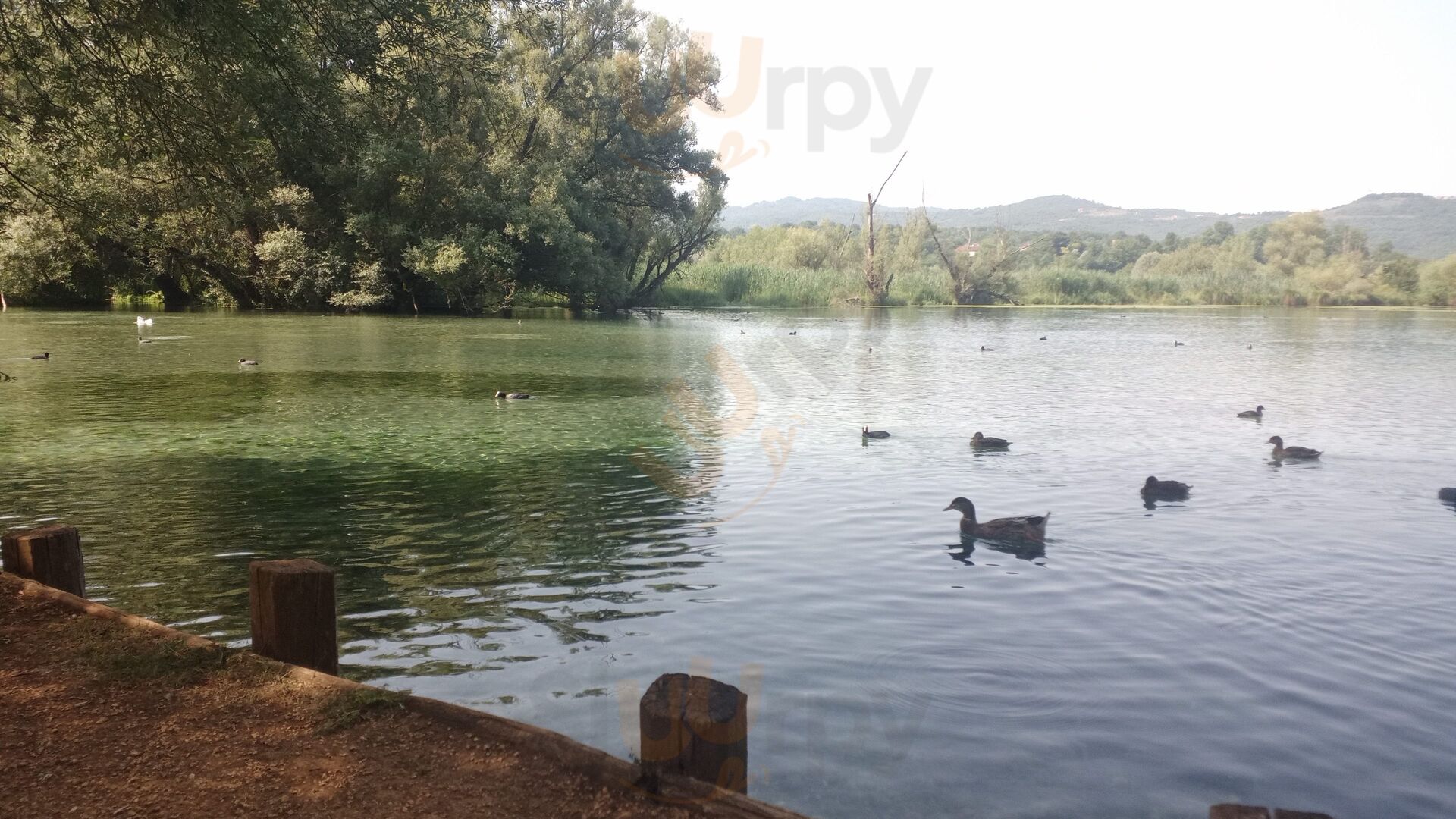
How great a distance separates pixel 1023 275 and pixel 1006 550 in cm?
7359

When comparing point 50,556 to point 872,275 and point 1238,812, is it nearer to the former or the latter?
point 1238,812

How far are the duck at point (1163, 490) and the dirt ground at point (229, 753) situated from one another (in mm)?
9357

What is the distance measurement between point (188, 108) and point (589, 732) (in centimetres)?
946

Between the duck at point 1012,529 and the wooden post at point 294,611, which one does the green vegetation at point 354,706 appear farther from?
the duck at point 1012,529

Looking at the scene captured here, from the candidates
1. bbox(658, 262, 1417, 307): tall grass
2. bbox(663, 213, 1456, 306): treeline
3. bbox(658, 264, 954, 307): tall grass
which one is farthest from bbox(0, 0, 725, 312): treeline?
bbox(658, 262, 1417, 307): tall grass

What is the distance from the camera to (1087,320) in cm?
5591

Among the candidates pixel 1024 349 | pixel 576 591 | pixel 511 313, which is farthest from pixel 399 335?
pixel 576 591

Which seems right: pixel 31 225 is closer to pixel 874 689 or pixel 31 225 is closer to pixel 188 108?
pixel 188 108

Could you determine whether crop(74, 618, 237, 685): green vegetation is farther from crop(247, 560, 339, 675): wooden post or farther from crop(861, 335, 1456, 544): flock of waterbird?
crop(861, 335, 1456, 544): flock of waterbird

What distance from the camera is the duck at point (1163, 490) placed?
11.3 metres

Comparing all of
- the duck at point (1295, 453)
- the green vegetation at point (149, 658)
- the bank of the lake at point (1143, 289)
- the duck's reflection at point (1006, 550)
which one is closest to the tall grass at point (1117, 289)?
the bank of the lake at point (1143, 289)

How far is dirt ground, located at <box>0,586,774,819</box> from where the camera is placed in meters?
3.49

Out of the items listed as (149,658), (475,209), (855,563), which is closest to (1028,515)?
(855,563)

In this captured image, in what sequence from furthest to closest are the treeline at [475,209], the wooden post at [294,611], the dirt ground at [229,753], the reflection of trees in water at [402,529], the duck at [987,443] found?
the treeline at [475,209] → the duck at [987,443] → the reflection of trees in water at [402,529] → the wooden post at [294,611] → the dirt ground at [229,753]
